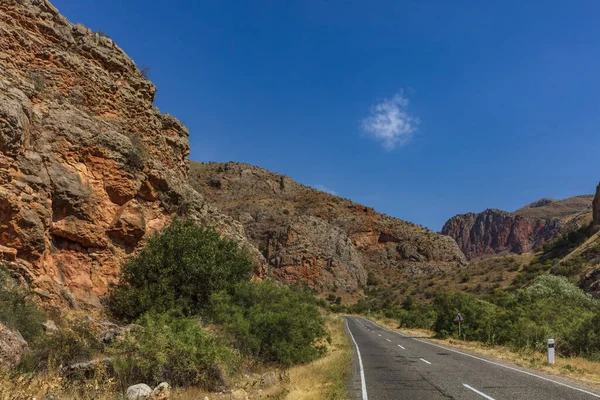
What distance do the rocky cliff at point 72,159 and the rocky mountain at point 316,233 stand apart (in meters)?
59.4

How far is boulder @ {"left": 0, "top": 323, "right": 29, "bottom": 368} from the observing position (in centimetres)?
849

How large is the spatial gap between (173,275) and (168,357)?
9.23m

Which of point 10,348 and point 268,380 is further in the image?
point 268,380

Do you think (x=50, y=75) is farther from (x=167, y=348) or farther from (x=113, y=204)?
(x=167, y=348)

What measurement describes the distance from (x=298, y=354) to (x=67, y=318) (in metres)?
8.53

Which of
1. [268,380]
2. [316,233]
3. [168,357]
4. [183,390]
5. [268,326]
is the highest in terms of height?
[316,233]

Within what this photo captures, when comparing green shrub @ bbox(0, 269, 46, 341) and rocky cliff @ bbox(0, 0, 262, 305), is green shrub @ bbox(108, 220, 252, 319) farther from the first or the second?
green shrub @ bbox(0, 269, 46, 341)

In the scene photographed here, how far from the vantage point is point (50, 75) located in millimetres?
20062

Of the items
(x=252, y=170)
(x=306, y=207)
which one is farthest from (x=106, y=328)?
(x=252, y=170)

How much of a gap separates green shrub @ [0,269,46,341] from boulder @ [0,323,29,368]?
100cm

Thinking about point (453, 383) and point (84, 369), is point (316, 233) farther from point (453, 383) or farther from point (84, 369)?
point (84, 369)

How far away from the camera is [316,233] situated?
91000 millimetres

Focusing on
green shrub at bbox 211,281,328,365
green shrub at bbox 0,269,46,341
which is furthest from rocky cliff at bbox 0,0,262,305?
green shrub at bbox 211,281,328,365

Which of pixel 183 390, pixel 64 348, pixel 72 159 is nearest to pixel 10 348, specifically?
pixel 64 348
